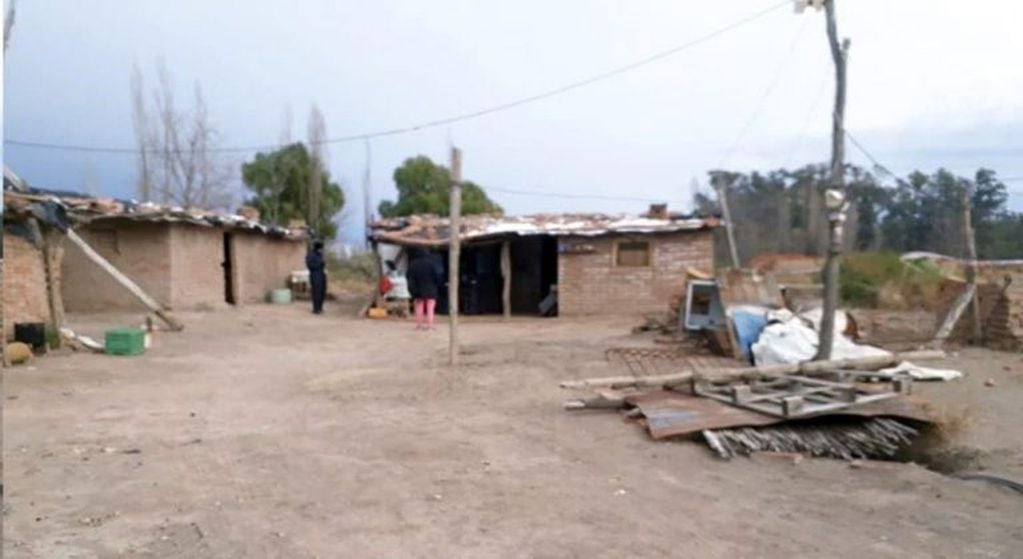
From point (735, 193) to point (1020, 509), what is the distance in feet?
101

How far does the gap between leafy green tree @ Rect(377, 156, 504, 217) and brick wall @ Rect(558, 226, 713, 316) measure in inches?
592

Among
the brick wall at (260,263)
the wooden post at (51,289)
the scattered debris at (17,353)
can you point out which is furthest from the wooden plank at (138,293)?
the brick wall at (260,263)

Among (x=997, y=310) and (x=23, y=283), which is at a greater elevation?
(x=23, y=283)

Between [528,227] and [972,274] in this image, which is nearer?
[972,274]

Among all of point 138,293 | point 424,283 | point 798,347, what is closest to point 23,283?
point 138,293

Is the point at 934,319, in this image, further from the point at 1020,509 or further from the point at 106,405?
the point at 106,405

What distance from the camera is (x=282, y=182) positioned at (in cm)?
3491

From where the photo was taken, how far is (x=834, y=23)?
962 cm

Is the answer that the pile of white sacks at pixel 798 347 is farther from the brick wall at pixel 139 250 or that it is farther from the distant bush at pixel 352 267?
the distant bush at pixel 352 267

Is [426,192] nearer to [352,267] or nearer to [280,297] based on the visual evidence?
[352,267]

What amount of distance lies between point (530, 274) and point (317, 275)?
5.76 metres

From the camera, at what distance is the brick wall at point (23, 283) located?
11.4 m

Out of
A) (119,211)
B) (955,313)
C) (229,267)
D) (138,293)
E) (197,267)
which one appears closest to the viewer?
(955,313)

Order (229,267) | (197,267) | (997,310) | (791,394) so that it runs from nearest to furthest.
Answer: (791,394) → (997,310) → (197,267) → (229,267)
